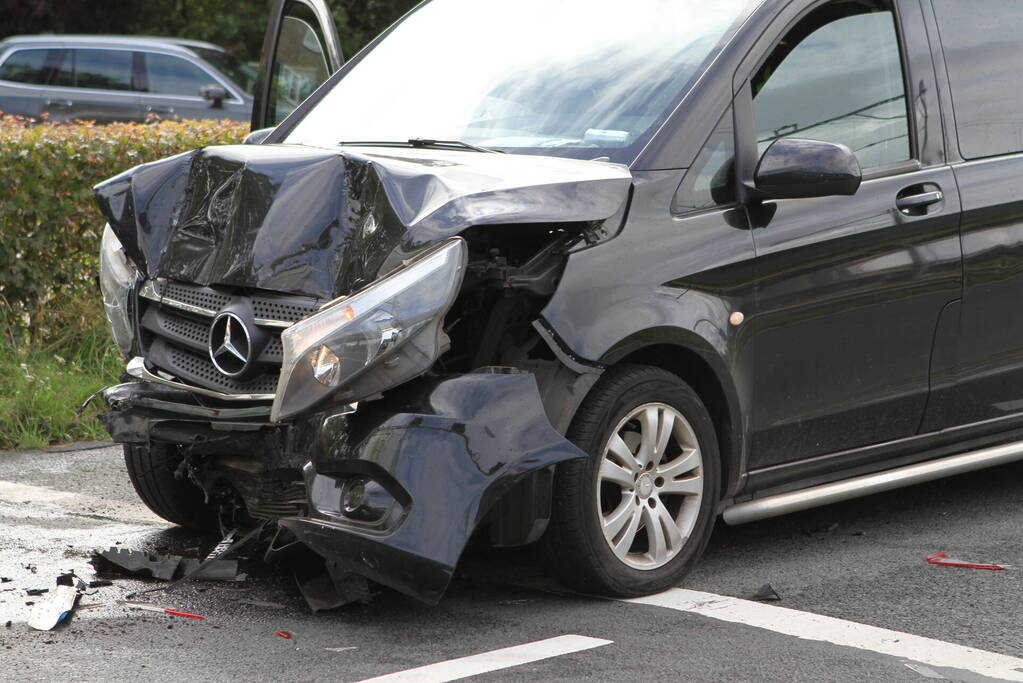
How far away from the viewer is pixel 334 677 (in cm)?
380

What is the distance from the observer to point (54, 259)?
310 inches

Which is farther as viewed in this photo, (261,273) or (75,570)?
(75,570)

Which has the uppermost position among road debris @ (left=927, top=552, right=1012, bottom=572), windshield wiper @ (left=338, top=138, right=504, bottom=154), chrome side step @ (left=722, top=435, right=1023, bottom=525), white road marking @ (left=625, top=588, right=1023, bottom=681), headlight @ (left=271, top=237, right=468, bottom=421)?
windshield wiper @ (left=338, top=138, right=504, bottom=154)

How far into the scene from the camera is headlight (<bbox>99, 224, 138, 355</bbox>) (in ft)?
15.9

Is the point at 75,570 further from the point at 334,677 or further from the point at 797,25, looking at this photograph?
the point at 797,25

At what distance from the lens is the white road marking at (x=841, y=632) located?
401cm

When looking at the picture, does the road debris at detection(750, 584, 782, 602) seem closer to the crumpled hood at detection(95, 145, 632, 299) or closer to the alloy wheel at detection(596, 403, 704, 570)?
the alloy wheel at detection(596, 403, 704, 570)

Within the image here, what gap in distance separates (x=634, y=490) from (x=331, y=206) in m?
1.20

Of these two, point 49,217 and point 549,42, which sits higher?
point 549,42

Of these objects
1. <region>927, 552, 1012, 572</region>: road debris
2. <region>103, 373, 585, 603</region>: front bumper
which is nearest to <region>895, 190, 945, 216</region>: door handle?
<region>927, 552, 1012, 572</region>: road debris

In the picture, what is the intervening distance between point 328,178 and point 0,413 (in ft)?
10.8

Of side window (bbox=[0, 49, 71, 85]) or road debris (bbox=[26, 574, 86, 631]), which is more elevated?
side window (bbox=[0, 49, 71, 85])

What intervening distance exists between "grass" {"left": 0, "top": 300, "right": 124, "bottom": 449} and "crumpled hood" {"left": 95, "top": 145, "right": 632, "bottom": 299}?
2.37 metres

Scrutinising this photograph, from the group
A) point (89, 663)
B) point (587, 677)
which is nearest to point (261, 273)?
point (89, 663)
